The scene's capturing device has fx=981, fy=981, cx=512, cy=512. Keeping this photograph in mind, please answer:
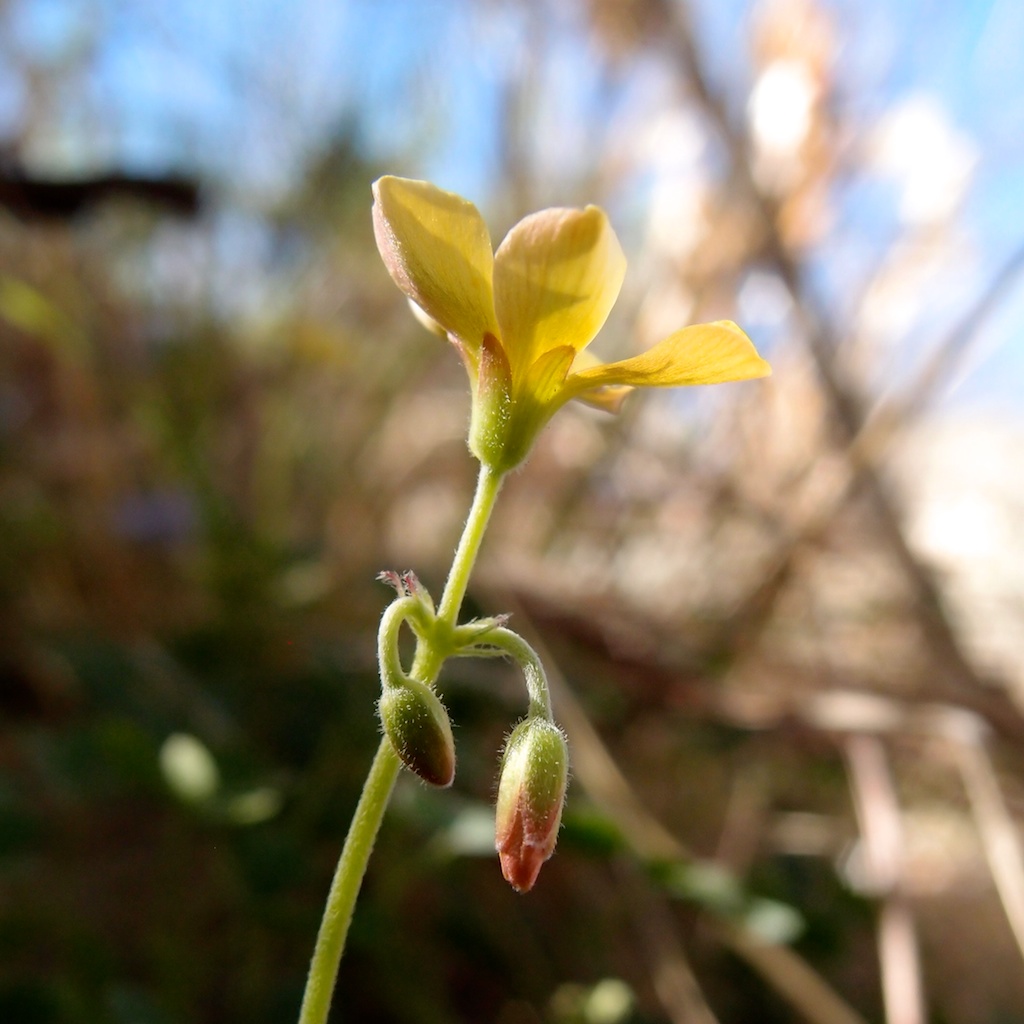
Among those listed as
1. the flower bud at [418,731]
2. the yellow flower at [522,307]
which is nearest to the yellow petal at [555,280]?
the yellow flower at [522,307]

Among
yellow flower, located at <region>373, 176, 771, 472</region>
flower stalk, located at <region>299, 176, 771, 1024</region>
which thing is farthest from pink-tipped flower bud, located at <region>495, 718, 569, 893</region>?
yellow flower, located at <region>373, 176, 771, 472</region>

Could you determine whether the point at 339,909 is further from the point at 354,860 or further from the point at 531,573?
the point at 531,573

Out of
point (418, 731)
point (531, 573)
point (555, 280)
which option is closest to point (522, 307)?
point (555, 280)

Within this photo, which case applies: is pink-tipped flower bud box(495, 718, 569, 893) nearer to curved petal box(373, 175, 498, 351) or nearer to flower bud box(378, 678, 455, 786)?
flower bud box(378, 678, 455, 786)

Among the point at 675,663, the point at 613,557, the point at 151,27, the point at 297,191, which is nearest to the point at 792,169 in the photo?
the point at 613,557

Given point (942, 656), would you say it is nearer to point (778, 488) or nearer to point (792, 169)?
point (778, 488)

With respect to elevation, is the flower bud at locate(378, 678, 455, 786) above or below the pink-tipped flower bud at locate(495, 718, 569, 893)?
above

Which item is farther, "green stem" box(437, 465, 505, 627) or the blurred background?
the blurred background
